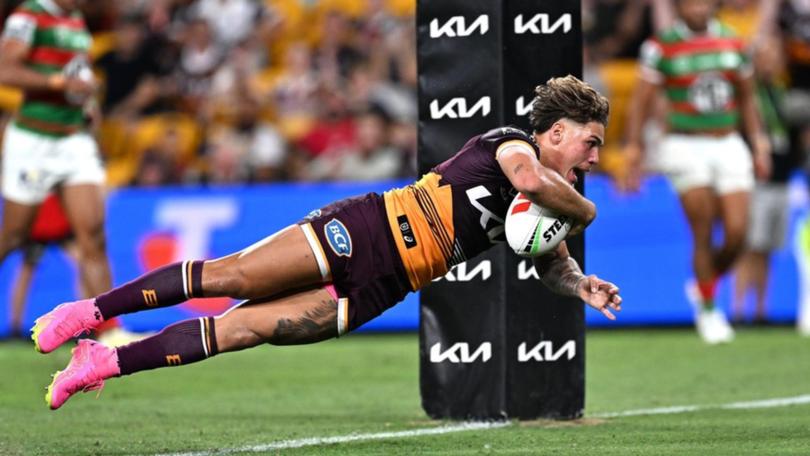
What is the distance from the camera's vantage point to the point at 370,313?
6957 mm

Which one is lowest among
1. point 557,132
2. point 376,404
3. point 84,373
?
point 376,404

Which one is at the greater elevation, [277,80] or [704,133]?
[277,80]

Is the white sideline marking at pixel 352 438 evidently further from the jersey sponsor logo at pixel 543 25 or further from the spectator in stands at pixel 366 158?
the spectator in stands at pixel 366 158

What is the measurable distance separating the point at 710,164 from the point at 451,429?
611 centimetres

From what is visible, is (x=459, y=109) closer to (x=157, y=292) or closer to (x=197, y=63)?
(x=157, y=292)

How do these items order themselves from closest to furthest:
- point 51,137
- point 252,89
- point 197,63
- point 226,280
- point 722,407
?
point 226,280 → point 722,407 → point 51,137 → point 252,89 → point 197,63

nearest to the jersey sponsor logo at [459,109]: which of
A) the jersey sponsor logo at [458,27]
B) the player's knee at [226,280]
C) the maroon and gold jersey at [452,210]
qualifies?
the jersey sponsor logo at [458,27]

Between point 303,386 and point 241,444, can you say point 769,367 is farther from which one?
point 241,444

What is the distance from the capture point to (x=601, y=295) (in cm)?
672

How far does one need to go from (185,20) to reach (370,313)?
44.1 feet

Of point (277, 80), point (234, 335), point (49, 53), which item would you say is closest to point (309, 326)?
point (234, 335)

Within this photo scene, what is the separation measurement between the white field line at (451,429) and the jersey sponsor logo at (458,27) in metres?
2.23

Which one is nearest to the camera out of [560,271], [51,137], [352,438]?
[560,271]

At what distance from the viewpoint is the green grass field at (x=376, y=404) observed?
7.21 metres
